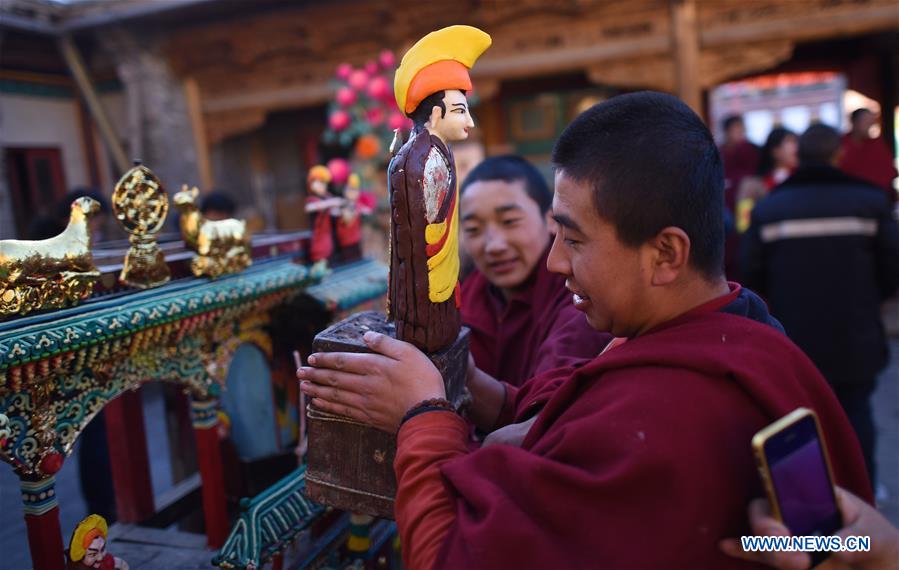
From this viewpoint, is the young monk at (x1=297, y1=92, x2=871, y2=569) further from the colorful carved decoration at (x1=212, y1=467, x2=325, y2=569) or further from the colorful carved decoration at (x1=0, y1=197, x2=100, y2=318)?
the colorful carved decoration at (x1=0, y1=197, x2=100, y2=318)

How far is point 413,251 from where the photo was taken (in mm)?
1329

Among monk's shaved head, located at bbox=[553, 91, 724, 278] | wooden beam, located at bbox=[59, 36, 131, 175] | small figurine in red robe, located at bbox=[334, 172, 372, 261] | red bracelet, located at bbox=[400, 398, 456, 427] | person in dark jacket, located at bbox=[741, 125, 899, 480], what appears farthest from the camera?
wooden beam, located at bbox=[59, 36, 131, 175]

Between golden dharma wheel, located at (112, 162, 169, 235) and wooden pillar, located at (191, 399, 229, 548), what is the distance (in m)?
0.65

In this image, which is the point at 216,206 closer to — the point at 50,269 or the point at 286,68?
the point at 50,269

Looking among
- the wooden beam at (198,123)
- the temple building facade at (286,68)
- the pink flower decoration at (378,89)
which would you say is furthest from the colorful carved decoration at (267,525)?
the wooden beam at (198,123)

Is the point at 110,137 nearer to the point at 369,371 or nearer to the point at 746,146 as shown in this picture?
the point at 746,146

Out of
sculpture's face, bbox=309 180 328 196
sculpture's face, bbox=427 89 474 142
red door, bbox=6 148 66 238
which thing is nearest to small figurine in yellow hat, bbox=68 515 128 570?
sculpture's face, bbox=427 89 474 142

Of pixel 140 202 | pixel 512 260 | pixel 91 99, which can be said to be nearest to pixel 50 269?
pixel 140 202

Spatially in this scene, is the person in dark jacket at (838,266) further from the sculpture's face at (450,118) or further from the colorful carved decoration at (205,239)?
the colorful carved decoration at (205,239)

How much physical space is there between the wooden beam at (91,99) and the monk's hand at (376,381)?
6792 mm

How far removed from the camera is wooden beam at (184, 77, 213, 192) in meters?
7.17

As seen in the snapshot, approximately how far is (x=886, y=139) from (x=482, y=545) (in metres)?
8.85

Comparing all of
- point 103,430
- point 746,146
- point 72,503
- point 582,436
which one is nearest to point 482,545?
point 582,436

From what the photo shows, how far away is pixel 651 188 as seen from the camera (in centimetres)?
99
